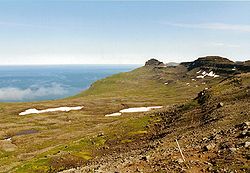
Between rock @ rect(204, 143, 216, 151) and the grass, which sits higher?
rock @ rect(204, 143, 216, 151)

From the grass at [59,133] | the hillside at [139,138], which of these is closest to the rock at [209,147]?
the hillside at [139,138]

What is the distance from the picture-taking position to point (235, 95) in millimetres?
74000

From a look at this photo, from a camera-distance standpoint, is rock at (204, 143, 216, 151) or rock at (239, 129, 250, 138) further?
rock at (239, 129, 250, 138)

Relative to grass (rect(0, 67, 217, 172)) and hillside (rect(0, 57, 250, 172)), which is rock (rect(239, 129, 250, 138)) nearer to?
hillside (rect(0, 57, 250, 172))

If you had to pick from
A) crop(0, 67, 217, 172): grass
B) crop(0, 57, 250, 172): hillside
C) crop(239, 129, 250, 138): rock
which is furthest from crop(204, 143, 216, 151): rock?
crop(0, 67, 217, 172): grass

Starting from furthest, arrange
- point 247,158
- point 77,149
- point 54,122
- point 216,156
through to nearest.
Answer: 1. point 54,122
2. point 77,149
3. point 216,156
4. point 247,158

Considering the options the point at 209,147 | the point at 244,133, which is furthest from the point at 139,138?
the point at 209,147

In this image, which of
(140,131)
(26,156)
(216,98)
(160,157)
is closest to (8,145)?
(26,156)

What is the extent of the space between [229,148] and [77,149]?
45199 mm

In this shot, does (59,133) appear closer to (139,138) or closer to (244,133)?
(139,138)

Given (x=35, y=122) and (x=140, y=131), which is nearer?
(x=140, y=131)

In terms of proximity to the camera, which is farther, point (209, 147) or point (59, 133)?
point (59, 133)

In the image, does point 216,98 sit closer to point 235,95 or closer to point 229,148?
point 235,95

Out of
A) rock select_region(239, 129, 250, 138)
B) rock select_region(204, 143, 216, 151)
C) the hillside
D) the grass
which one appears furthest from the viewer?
the grass
